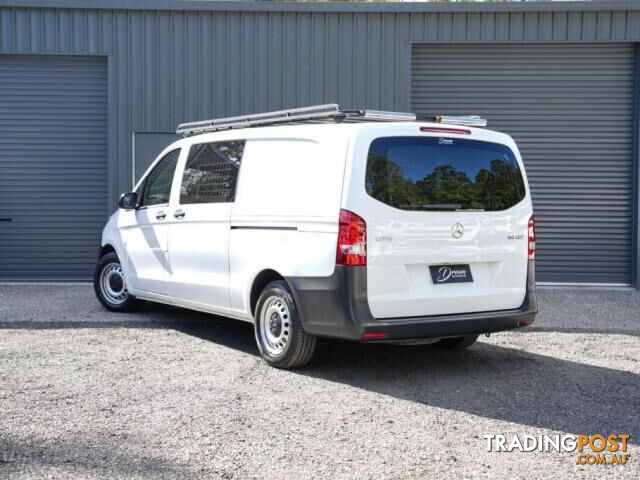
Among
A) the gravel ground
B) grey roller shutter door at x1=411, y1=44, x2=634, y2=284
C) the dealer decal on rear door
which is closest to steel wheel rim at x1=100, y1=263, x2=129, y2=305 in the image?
the gravel ground

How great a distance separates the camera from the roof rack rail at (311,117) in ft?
19.0

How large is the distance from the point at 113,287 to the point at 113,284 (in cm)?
3

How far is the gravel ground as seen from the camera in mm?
3973

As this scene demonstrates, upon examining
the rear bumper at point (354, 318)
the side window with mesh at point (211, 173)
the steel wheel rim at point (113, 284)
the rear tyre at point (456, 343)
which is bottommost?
the rear tyre at point (456, 343)

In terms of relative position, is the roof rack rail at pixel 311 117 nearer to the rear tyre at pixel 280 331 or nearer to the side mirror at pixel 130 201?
the side mirror at pixel 130 201

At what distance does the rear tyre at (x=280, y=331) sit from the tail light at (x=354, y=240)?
66 centimetres

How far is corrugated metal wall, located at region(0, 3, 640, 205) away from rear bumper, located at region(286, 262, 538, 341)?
21.0ft

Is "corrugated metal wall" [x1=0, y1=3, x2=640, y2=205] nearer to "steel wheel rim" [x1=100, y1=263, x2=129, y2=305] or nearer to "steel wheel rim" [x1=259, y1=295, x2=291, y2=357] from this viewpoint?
"steel wheel rim" [x1=100, y1=263, x2=129, y2=305]

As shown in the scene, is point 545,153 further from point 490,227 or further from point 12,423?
point 12,423

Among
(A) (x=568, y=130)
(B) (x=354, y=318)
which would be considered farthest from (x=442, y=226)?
(A) (x=568, y=130)

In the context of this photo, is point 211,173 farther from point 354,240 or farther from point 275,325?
point 354,240

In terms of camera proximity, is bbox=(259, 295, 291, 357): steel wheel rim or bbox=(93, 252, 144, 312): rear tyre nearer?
bbox=(259, 295, 291, 357): steel wheel rim

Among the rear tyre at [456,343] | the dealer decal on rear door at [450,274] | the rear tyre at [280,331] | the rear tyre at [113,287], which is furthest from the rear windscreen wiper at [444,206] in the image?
the rear tyre at [113,287]

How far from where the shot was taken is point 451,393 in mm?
5414
